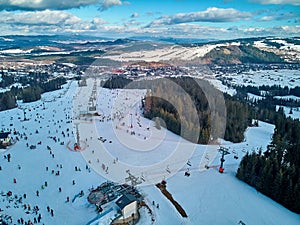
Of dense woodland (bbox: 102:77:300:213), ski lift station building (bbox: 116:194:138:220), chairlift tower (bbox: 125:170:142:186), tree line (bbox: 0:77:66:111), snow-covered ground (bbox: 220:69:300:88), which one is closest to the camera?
ski lift station building (bbox: 116:194:138:220)

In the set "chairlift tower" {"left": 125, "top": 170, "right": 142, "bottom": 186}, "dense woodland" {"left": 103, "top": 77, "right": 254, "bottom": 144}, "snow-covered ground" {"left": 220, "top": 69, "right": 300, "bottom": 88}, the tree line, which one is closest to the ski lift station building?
"chairlift tower" {"left": 125, "top": 170, "right": 142, "bottom": 186}

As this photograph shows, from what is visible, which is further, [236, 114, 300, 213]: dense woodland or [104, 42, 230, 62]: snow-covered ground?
[104, 42, 230, 62]: snow-covered ground

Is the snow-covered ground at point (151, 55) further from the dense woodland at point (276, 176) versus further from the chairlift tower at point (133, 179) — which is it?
the dense woodland at point (276, 176)

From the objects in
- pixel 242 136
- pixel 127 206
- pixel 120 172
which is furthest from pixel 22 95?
pixel 127 206

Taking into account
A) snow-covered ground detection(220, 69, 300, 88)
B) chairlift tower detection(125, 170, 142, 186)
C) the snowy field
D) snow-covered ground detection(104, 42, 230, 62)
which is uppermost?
snow-covered ground detection(104, 42, 230, 62)

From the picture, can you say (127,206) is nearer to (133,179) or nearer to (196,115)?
(133,179)

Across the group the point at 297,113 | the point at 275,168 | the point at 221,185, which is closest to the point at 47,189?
the point at 221,185

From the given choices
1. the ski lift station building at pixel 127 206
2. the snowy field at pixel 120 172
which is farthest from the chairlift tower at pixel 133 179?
the ski lift station building at pixel 127 206

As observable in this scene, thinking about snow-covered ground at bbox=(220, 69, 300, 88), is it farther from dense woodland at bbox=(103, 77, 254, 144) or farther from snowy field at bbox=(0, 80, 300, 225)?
snowy field at bbox=(0, 80, 300, 225)
